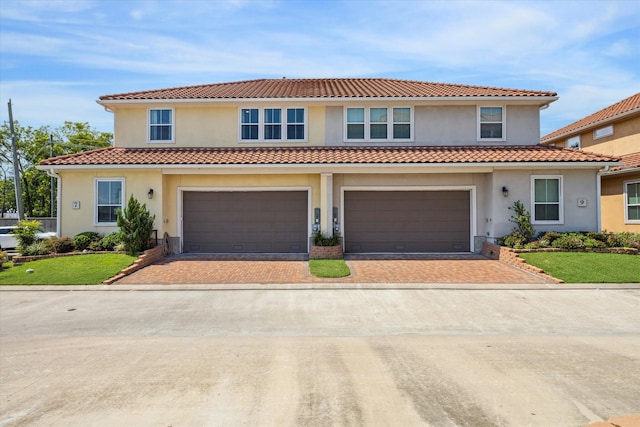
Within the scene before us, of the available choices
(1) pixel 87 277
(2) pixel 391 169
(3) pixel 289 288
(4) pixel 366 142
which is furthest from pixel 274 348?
(4) pixel 366 142

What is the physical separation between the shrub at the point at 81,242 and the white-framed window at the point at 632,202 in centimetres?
2234

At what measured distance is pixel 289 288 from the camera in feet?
36.5

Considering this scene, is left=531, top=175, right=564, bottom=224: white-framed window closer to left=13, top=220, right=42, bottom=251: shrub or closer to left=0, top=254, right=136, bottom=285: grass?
left=0, top=254, right=136, bottom=285: grass

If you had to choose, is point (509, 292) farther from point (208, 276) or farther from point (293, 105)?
point (293, 105)

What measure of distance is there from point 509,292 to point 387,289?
293cm

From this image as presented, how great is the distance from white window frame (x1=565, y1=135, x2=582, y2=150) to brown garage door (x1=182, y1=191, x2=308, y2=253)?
17.6m

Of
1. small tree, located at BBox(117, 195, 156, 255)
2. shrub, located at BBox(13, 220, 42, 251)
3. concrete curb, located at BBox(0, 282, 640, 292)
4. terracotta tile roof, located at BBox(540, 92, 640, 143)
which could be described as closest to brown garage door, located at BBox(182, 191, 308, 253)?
small tree, located at BBox(117, 195, 156, 255)

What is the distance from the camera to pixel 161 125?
1748 centimetres

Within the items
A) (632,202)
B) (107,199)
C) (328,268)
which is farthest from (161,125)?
(632,202)

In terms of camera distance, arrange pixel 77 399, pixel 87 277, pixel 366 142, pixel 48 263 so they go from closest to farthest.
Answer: pixel 77 399 < pixel 87 277 < pixel 48 263 < pixel 366 142

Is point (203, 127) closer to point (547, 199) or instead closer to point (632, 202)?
point (547, 199)

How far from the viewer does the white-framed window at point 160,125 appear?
1744 cm

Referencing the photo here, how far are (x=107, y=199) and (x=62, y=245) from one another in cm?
214

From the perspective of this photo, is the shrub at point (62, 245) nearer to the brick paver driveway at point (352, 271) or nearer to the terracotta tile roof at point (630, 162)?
the brick paver driveway at point (352, 271)
